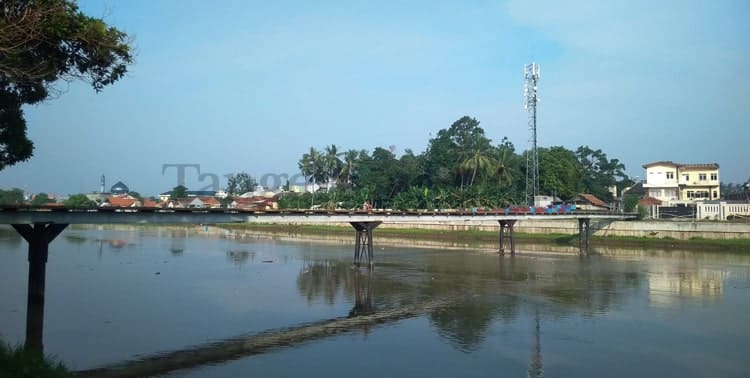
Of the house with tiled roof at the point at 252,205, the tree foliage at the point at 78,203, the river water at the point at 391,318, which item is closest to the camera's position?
the river water at the point at 391,318

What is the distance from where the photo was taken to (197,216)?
24344 millimetres

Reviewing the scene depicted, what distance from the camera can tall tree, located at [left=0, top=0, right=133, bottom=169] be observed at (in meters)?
10.9

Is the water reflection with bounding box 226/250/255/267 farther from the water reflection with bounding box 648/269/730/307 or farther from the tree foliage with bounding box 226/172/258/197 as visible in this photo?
the tree foliage with bounding box 226/172/258/197

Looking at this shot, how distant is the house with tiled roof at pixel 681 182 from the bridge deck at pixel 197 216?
42954 mm

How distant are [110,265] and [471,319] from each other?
26654 mm

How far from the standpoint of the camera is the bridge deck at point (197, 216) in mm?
18653

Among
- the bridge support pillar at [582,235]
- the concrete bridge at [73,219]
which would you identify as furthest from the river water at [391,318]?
the bridge support pillar at [582,235]

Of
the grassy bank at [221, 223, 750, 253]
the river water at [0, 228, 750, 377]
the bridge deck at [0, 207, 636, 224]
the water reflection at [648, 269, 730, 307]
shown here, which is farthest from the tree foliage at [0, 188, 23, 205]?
the grassy bank at [221, 223, 750, 253]

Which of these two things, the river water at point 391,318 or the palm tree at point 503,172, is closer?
the river water at point 391,318

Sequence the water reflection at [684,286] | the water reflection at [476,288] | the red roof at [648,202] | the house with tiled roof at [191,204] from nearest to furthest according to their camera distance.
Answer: the water reflection at [476,288] → the water reflection at [684,286] → the house with tiled roof at [191,204] → the red roof at [648,202]

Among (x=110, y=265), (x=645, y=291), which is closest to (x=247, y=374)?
(x=645, y=291)

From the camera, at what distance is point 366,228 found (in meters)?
36.3

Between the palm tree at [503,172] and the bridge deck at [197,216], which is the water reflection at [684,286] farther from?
the palm tree at [503,172]

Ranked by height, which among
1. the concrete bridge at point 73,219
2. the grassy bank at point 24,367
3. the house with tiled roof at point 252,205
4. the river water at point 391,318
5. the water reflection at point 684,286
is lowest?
the water reflection at point 684,286
